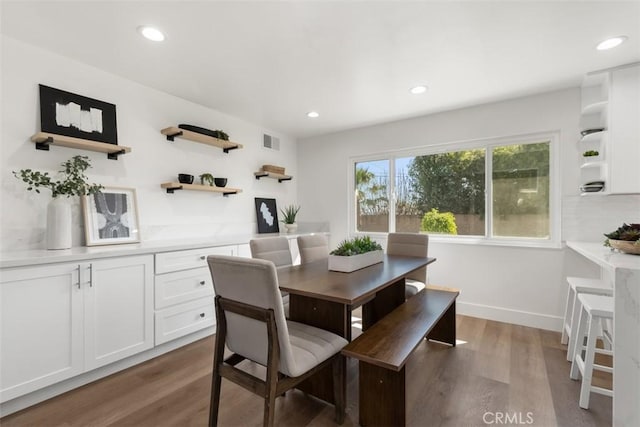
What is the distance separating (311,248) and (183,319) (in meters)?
1.30

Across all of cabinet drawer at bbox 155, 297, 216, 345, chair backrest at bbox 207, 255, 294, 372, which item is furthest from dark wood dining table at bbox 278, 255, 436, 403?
cabinet drawer at bbox 155, 297, 216, 345

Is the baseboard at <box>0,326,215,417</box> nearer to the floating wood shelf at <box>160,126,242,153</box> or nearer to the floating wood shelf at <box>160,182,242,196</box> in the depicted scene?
the floating wood shelf at <box>160,182,242,196</box>

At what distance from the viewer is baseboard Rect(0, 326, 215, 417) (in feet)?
5.83

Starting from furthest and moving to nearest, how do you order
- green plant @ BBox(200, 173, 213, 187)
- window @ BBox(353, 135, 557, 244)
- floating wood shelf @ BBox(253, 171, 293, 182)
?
floating wood shelf @ BBox(253, 171, 293, 182)
green plant @ BBox(200, 173, 213, 187)
window @ BBox(353, 135, 557, 244)

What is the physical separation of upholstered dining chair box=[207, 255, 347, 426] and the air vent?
2.99m

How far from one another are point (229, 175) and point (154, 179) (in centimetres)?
94

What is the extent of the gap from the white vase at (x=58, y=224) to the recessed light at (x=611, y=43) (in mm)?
4010

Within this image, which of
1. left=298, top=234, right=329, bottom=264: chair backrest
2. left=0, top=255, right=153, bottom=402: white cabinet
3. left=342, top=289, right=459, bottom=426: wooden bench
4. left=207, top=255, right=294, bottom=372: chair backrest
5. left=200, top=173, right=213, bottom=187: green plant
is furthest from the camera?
left=200, top=173, right=213, bottom=187: green plant

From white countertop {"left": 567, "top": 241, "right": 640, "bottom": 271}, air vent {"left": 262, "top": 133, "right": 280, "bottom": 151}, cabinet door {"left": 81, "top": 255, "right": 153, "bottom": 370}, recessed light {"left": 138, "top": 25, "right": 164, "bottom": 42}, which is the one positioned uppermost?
recessed light {"left": 138, "top": 25, "right": 164, "bottom": 42}

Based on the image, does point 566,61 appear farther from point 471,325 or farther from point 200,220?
point 200,220

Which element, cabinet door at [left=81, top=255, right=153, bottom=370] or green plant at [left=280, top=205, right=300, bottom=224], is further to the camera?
green plant at [left=280, top=205, right=300, bottom=224]

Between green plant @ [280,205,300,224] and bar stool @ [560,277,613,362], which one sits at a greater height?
green plant @ [280,205,300,224]

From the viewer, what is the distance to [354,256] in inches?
84.7

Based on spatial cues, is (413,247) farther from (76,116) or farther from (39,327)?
(76,116)
